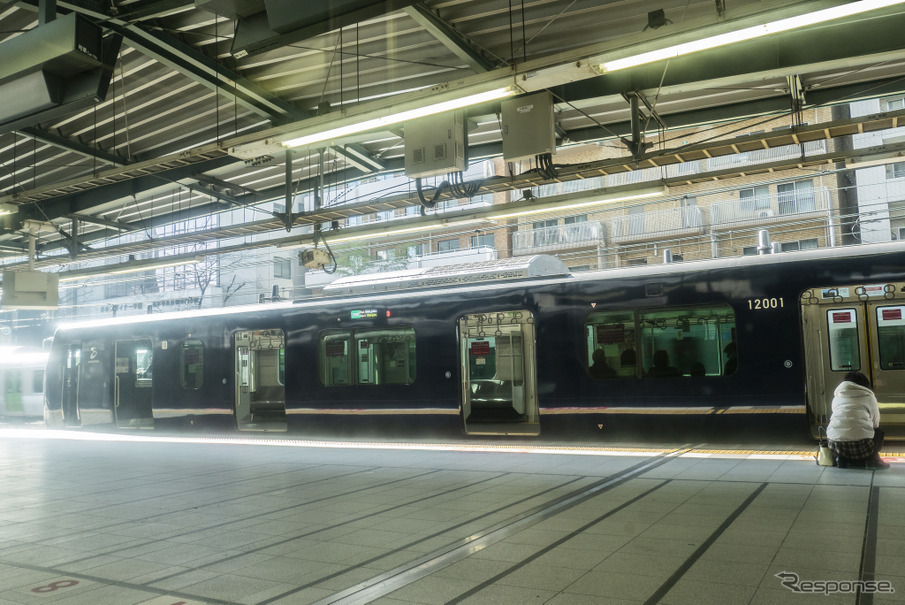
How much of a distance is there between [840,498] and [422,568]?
14.1 feet

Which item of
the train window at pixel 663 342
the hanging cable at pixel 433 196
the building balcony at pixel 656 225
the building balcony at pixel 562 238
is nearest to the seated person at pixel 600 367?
the train window at pixel 663 342

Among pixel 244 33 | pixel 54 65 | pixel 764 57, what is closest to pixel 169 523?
pixel 54 65

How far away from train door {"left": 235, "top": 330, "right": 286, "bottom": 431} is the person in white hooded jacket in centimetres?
1023

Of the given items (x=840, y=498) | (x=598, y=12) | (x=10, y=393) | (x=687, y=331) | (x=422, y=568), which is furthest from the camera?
(x=10, y=393)

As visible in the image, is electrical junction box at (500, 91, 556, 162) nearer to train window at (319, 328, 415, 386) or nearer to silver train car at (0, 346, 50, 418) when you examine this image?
train window at (319, 328, 415, 386)

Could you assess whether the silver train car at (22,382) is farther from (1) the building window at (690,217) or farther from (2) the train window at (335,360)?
(1) the building window at (690,217)

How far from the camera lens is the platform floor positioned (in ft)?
15.1

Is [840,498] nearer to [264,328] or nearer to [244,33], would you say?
[244,33]

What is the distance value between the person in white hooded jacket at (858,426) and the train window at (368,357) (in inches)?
270

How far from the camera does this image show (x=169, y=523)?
271 inches

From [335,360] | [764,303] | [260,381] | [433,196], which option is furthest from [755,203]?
[260,381]

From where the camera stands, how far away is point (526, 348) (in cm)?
1211

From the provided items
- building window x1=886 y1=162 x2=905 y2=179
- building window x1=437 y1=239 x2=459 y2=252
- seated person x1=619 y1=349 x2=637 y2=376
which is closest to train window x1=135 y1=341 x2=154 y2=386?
seated person x1=619 y1=349 x2=637 y2=376

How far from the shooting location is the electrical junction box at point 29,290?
51.2ft
